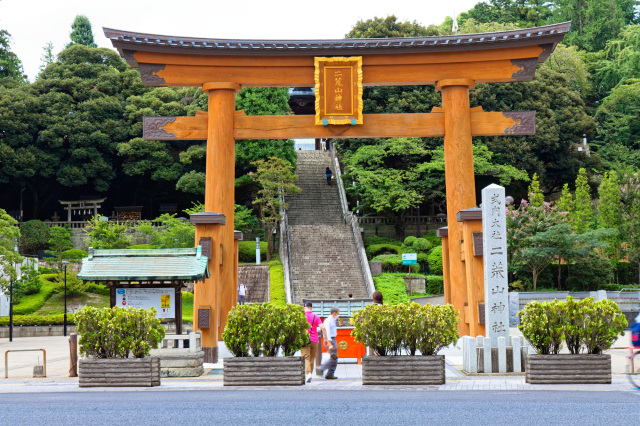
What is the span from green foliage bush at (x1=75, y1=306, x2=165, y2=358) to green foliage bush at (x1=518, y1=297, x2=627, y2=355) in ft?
23.6

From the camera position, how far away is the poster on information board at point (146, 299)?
16.1 m

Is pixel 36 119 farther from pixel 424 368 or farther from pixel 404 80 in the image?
pixel 424 368

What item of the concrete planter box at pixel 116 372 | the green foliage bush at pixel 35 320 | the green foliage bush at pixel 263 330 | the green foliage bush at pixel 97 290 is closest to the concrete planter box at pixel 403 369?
the green foliage bush at pixel 263 330

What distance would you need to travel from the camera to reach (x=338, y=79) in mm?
20812

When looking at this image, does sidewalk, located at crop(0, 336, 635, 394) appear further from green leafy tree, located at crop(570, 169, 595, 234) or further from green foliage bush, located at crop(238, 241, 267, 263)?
green foliage bush, located at crop(238, 241, 267, 263)

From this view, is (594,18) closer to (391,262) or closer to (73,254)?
(391,262)

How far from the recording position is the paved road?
8953 millimetres

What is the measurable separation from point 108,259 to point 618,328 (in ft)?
35.5

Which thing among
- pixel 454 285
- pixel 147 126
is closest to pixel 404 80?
pixel 454 285

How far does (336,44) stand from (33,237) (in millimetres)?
32038

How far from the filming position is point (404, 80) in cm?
2097

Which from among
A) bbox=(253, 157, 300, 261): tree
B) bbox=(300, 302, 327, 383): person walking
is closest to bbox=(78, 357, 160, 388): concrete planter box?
bbox=(300, 302, 327, 383): person walking

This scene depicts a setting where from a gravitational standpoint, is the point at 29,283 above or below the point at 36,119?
below

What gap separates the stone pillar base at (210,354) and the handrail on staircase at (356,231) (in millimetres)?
17941
